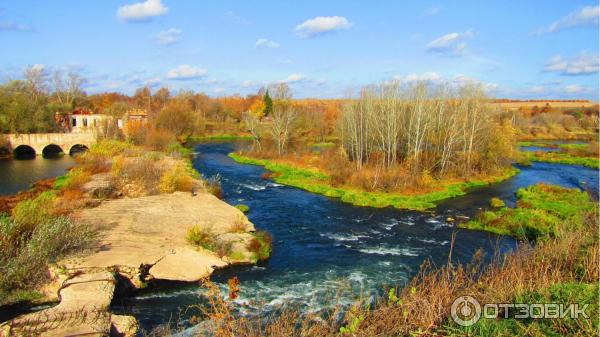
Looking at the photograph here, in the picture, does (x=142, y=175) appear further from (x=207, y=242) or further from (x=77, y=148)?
(x=77, y=148)

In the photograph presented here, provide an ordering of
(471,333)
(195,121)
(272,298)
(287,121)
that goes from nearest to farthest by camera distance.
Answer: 1. (471,333)
2. (272,298)
3. (287,121)
4. (195,121)

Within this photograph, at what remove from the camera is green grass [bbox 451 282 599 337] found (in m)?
7.49

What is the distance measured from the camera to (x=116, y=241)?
16859 millimetres

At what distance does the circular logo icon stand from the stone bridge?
55.3m

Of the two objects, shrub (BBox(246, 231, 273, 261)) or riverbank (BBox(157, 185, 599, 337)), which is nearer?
riverbank (BBox(157, 185, 599, 337))

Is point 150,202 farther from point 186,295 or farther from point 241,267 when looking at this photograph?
point 186,295

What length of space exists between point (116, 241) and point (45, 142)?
148 ft

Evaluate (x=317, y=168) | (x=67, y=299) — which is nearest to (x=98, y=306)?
(x=67, y=299)

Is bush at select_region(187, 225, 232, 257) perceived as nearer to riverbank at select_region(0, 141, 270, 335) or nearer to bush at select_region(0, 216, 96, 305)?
riverbank at select_region(0, 141, 270, 335)

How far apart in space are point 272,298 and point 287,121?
39.9 metres

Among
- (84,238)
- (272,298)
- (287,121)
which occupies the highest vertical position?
(287,121)

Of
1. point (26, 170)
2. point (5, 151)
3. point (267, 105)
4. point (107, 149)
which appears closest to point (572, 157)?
point (107, 149)

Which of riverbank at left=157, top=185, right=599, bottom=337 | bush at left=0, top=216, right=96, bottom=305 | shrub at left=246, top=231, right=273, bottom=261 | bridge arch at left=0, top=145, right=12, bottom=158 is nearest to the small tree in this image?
shrub at left=246, top=231, right=273, bottom=261

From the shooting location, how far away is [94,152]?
3700cm
